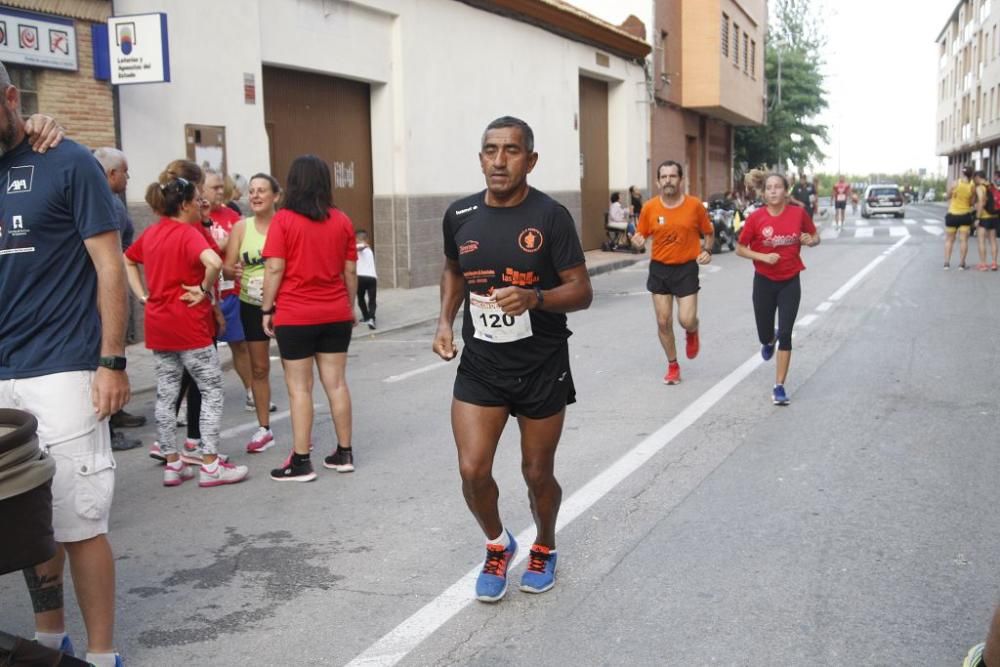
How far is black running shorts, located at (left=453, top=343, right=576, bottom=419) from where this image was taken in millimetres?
4148

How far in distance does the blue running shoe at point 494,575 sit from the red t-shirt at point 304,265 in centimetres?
226

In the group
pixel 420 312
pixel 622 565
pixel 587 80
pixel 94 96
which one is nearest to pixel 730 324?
pixel 420 312

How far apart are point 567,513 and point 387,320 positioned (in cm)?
906

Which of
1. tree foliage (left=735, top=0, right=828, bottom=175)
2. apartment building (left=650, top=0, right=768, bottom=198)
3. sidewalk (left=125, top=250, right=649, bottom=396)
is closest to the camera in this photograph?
sidewalk (left=125, top=250, right=649, bottom=396)

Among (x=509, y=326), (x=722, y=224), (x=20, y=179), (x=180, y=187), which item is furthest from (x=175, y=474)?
(x=722, y=224)

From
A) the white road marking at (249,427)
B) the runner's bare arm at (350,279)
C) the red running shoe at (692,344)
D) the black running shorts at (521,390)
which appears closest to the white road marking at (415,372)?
the white road marking at (249,427)

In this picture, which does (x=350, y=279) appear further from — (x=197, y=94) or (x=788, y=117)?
(x=788, y=117)

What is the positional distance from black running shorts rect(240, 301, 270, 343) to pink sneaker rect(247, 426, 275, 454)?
23.6 inches

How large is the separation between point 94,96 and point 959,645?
1031cm

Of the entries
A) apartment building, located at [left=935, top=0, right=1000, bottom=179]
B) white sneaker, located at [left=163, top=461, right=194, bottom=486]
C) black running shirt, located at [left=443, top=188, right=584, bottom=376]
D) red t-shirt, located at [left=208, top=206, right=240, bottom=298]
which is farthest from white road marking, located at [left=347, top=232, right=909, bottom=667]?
apartment building, located at [left=935, top=0, right=1000, bottom=179]

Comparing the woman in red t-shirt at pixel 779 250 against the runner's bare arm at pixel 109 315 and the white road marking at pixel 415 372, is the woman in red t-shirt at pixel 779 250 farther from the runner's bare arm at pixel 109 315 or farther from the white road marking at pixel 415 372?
the runner's bare arm at pixel 109 315

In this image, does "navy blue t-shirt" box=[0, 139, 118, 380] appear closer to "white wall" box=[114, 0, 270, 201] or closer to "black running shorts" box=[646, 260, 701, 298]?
"black running shorts" box=[646, 260, 701, 298]

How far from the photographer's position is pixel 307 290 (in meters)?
6.08

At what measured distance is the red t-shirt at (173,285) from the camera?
20.0ft
